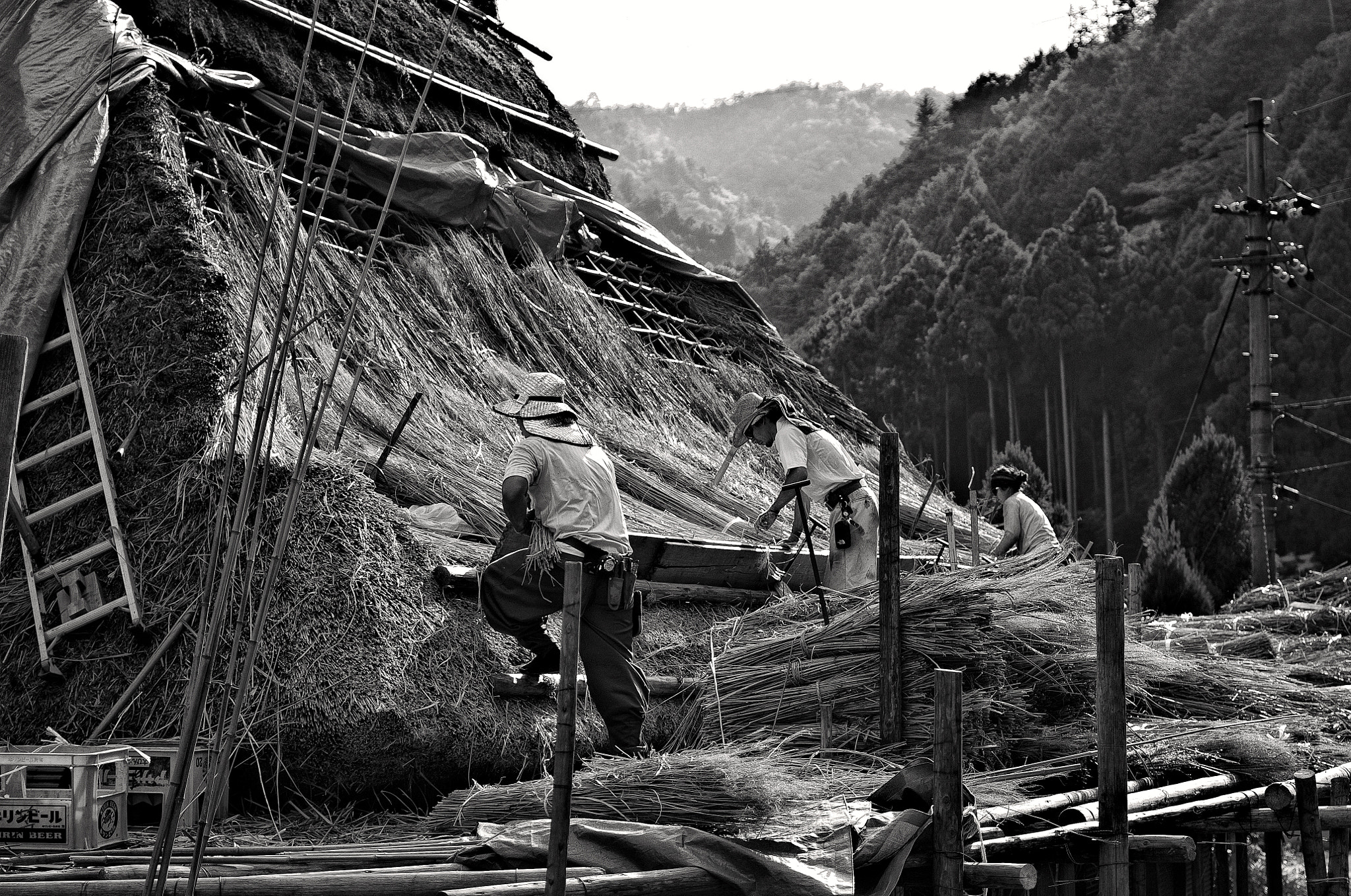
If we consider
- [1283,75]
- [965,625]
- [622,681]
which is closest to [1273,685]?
[965,625]

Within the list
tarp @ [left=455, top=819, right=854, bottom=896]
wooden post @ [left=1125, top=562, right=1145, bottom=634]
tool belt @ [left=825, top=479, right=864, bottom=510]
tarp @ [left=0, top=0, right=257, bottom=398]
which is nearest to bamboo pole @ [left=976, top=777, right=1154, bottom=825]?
tarp @ [left=455, top=819, right=854, bottom=896]

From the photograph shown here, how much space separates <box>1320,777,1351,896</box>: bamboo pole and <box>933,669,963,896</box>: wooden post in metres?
1.95

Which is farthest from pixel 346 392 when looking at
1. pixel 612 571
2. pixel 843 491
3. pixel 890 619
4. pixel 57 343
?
pixel 890 619

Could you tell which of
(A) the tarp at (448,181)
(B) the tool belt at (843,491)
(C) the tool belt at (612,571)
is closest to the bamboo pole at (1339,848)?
(B) the tool belt at (843,491)

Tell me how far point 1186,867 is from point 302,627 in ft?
11.9

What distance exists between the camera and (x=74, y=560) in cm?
537

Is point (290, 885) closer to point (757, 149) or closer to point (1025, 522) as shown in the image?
point (1025, 522)

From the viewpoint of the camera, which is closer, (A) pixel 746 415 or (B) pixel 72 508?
(B) pixel 72 508

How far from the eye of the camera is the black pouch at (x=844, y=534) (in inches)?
277

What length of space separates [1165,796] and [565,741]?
8.77 ft

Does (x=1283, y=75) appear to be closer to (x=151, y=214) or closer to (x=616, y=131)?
(x=151, y=214)

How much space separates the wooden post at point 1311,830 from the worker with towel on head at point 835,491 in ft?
7.75

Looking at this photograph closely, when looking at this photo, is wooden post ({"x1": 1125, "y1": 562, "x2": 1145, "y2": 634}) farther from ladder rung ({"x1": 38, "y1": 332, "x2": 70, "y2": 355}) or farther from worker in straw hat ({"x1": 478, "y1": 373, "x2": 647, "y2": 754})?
ladder rung ({"x1": 38, "y1": 332, "x2": 70, "y2": 355})

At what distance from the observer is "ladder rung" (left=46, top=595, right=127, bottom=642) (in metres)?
5.22
